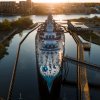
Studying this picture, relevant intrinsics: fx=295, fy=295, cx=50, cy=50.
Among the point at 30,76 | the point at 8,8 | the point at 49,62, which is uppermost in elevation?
the point at 8,8

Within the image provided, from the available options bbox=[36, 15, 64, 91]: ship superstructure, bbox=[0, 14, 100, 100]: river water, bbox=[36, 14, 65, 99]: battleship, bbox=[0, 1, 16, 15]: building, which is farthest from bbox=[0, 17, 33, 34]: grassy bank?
bbox=[0, 1, 16, 15]: building

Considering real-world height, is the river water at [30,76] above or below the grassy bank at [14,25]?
below

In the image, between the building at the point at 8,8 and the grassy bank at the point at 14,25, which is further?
the building at the point at 8,8

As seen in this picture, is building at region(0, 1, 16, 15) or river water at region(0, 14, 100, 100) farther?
building at region(0, 1, 16, 15)

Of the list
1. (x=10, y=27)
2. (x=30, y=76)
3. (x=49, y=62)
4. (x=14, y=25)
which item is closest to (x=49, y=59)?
(x=49, y=62)

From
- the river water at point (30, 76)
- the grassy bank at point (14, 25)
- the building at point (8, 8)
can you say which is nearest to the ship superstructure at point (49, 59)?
the river water at point (30, 76)

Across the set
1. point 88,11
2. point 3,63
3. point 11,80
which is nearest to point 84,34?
point 3,63

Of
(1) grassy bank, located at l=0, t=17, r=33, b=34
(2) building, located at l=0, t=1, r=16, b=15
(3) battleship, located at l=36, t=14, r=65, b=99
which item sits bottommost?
(3) battleship, located at l=36, t=14, r=65, b=99

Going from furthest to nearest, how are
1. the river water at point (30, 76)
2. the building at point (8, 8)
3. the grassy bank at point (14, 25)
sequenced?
the building at point (8, 8)
the grassy bank at point (14, 25)
the river water at point (30, 76)

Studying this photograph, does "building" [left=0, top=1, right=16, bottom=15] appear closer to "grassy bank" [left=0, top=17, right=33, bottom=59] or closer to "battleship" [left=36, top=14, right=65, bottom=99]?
"grassy bank" [left=0, top=17, right=33, bottom=59]

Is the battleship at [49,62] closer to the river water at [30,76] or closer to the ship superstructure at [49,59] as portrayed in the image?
the ship superstructure at [49,59]

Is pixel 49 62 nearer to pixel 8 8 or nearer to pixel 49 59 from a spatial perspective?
pixel 49 59
